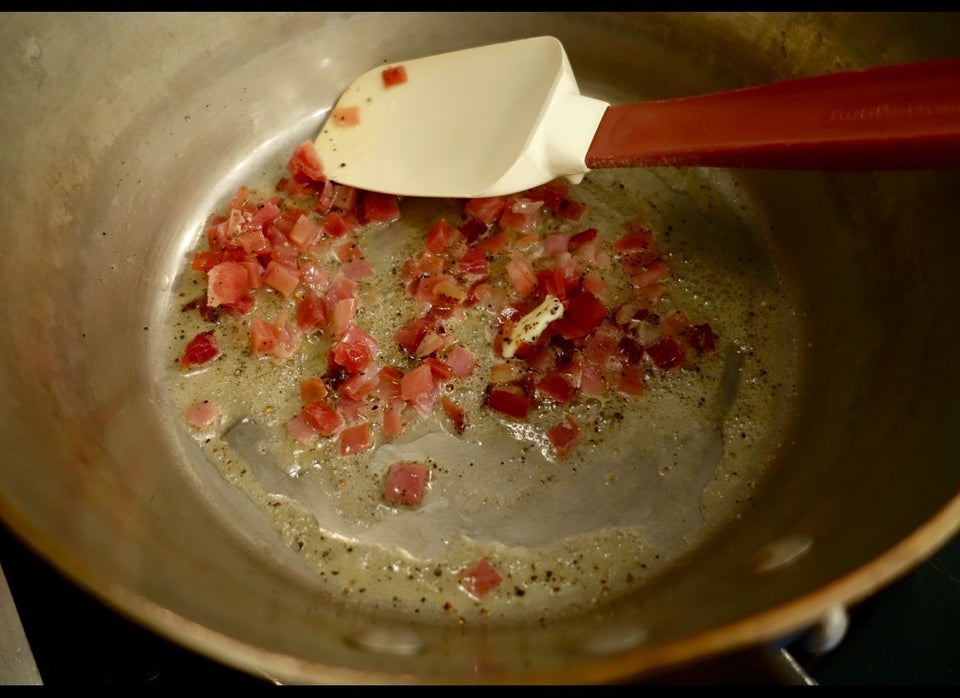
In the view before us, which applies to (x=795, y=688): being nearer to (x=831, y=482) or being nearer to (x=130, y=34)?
(x=831, y=482)

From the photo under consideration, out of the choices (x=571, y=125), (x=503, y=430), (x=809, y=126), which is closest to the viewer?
(x=809, y=126)

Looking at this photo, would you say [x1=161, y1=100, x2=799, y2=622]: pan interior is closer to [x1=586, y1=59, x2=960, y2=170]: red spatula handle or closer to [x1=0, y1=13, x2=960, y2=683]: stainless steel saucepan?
[x1=0, y1=13, x2=960, y2=683]: stainless steel saucepan

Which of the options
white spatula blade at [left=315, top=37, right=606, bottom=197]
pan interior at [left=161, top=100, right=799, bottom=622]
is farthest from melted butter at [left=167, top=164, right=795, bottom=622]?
white spatula blade at [left=315, top=37, right=606, bottom=197]

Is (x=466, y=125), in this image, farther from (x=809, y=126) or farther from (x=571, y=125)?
Answer: (x=809, y=126)

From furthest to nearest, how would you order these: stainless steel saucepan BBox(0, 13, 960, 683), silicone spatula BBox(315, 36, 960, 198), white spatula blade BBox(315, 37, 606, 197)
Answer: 1. white spatula blade BBox(315, 37, 606, 197)
2. silicone spatula BBox(315, 36, 960, 198)
3. stainless steel saucepan BBox(0, 13, 960, 683)

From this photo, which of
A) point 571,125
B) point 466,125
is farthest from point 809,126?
point 466,125

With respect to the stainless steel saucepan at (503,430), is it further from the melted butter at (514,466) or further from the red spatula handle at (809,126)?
the red spatula handle at (809,126)

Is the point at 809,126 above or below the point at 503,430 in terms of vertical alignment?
above
